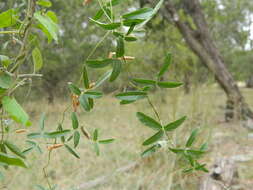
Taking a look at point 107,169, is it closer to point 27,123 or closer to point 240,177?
point 240,177

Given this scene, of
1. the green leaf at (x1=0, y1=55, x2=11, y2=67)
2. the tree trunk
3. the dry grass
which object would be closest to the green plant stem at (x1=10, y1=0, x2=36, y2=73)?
the green leaf at (x1=0, y1=55, x2=11, y2=67)

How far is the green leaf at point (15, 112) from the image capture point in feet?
0.42

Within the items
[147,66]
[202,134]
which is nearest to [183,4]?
[147,66]

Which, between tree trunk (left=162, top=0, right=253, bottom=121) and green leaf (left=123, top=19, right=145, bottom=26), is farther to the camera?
tree trunk (left=162, top=0, right=253, bottom=121)

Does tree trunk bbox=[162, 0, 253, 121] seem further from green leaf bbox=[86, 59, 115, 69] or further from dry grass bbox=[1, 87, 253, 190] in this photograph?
green leaf bbox=[86, 59, 115, 69]

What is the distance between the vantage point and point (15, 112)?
5.3 inches

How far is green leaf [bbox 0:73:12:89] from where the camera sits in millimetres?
151

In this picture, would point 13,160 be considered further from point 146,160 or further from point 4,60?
point 146,160

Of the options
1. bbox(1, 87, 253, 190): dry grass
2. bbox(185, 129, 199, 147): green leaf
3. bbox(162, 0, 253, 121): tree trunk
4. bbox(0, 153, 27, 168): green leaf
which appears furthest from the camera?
bbox(162, 0, 253, 121): tree trunk

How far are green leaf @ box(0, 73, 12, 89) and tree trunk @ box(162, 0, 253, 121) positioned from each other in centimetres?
145

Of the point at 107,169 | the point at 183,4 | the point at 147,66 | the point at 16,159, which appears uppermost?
the point at 183,4

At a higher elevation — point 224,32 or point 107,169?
point 224,32

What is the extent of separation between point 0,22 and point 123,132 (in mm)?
1959

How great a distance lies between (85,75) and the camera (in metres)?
0.20
